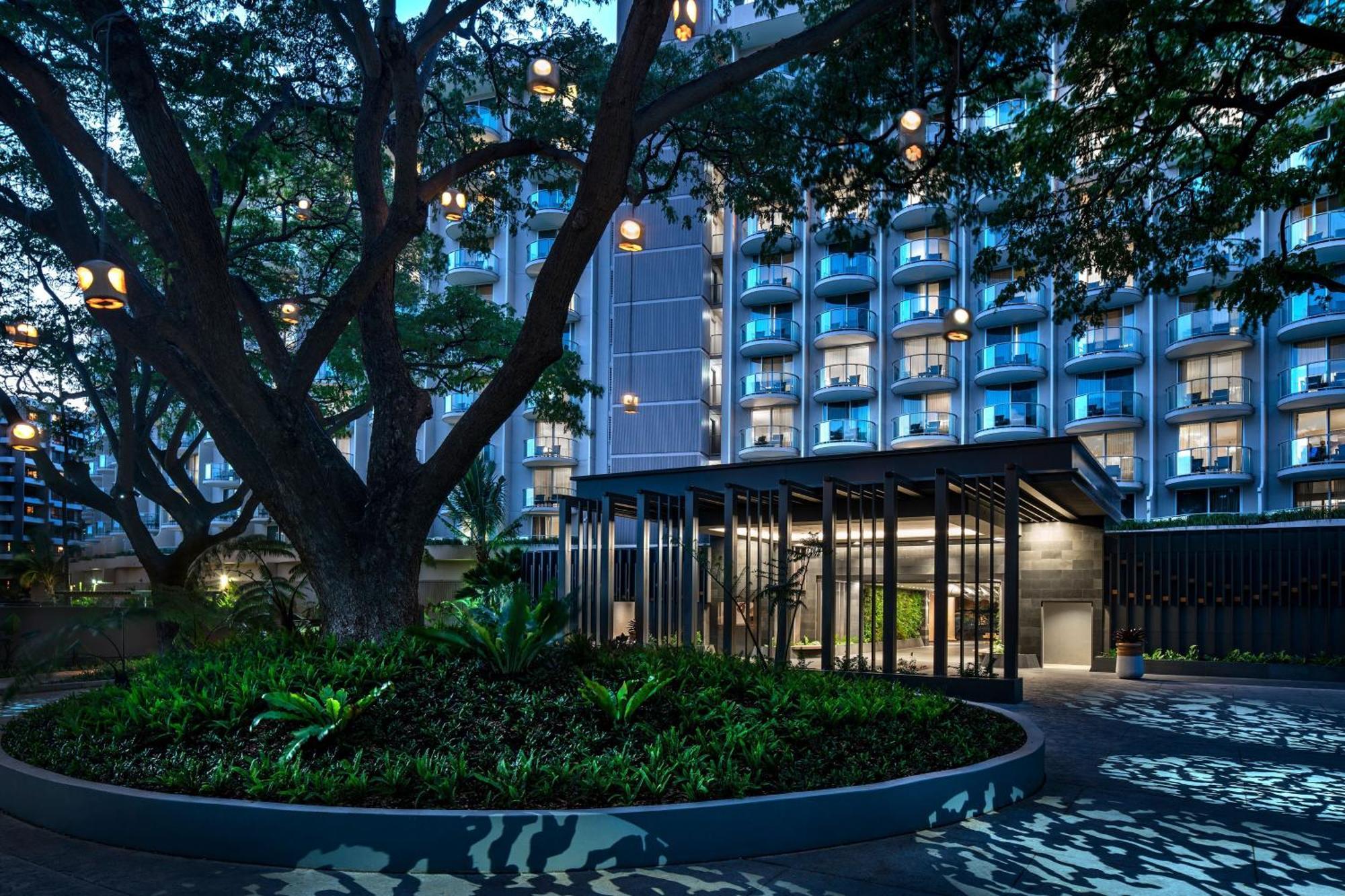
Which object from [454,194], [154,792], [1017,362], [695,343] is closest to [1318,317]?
[1017,362]

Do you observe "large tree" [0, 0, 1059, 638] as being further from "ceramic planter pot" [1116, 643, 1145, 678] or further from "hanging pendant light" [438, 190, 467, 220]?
"ceramic planter pot" [1116, 643, 1145, 678]

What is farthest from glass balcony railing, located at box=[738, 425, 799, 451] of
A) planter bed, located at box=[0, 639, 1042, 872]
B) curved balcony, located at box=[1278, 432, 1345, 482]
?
planter bed, located at box=[0, 639, 1042, 872]

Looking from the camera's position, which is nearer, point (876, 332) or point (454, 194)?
point (454, 194)

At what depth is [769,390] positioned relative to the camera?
136ft

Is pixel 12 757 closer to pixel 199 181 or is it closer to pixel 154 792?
pixel 154 792

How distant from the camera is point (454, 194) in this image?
508 inches

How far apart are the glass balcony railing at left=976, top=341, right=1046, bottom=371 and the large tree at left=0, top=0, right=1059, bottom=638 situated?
81.9 feet

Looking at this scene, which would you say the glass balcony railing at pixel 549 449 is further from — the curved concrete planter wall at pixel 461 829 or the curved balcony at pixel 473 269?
the curved concrete planter wall at pixel 461 829

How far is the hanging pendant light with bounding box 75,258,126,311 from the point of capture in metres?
7.66

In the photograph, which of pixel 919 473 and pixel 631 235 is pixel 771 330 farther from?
pixel 631 235

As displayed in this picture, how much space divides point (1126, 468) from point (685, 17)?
31486 mm

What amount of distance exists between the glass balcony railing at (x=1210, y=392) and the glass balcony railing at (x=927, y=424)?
7466 mm

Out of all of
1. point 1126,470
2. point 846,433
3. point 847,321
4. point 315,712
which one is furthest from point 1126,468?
point 315,712

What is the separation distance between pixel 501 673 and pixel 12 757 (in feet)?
12.6
